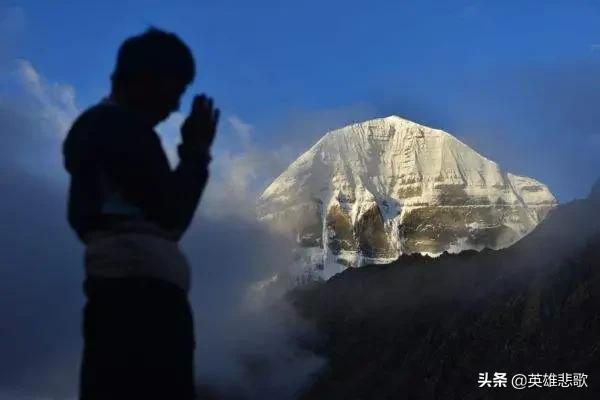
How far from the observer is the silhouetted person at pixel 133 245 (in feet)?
8.13

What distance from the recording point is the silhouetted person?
248 centimetres

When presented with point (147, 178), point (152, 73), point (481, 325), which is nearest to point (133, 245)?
point (147, 178)

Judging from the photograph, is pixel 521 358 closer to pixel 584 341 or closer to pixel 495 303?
pixel 584 341

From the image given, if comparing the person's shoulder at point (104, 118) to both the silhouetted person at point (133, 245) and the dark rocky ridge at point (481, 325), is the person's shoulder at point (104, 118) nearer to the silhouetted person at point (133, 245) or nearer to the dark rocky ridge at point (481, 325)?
the silhouetted person at point (133, 245)

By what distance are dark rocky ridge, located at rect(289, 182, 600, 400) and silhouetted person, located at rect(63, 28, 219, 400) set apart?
161 feet

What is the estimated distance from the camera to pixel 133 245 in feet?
8.17

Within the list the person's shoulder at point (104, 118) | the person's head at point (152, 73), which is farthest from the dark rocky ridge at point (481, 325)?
the person's shoulder at point (104, 118)

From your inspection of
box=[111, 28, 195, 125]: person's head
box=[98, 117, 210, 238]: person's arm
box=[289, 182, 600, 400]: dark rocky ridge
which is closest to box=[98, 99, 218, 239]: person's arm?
box=[98, 117, 210, 238]: person's arm

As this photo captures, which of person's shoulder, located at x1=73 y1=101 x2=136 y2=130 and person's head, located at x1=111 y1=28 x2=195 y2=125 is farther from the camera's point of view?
person's head, located at x1=111 y1=28 x2=195 y2=125

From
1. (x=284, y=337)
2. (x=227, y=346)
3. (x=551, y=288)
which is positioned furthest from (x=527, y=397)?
(x=227, y=346)

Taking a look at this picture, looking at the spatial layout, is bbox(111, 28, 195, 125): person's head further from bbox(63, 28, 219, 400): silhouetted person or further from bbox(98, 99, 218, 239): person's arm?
bbox(98, 99, 218, 239): person's arm

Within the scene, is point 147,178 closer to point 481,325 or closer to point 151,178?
point 151,178

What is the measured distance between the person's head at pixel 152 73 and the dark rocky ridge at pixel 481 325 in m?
48.9

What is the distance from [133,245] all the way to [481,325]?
211 ft
